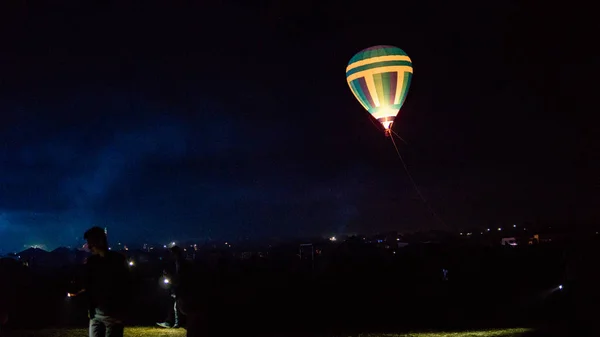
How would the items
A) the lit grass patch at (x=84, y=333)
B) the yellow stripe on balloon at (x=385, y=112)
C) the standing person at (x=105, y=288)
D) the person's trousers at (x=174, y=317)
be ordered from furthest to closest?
the yellow stripe on balloon at (x=385, y=112), the person's trousers at (x=174, y=317), the lit grass patch at (x=84, y=333), the standing person at (x=105, y=288)

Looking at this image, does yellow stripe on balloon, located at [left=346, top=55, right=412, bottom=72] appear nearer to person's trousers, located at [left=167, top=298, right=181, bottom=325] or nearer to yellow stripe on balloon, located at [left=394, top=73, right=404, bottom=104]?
yellow stripe on balloon, located at [left=394, top=73, right=404, bottom=104]

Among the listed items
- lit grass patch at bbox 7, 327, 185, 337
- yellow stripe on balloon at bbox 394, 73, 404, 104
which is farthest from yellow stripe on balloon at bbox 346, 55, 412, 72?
lit grass patch at bbox 7, 327, 185, 337

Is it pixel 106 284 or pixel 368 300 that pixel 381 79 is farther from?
pixel 106 284

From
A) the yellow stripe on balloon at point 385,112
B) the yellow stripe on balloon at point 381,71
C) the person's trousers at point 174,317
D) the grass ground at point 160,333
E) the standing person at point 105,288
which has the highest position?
the yellow stripe on balloon at point 381,71

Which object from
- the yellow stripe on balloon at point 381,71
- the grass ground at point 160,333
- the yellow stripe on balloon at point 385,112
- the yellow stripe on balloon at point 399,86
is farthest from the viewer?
the yellow stripe on balloon at point 385,112

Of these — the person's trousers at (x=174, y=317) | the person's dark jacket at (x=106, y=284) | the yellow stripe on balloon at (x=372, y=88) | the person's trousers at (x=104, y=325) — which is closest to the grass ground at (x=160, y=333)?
the person's trousers at (x=174, y=317)

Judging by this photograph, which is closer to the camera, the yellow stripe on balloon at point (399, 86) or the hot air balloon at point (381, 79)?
the hot air balloon at point (381, 79)

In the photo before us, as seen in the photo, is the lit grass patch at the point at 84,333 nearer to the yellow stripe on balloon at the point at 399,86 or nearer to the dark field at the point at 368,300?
the dark field at the point at 368,300

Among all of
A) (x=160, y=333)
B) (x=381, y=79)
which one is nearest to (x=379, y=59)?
(x=381, y=79)

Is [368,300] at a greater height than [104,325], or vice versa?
[104,325]

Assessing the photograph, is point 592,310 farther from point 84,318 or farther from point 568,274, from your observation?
point 84,318
